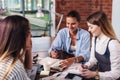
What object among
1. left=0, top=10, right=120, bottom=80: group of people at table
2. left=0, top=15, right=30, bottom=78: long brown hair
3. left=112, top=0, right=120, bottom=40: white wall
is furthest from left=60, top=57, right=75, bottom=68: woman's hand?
left=112, top=0, right=120, bottom=40: white wall

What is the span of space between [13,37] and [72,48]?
1.52 metres

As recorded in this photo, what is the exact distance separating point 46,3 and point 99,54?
2.42 meters

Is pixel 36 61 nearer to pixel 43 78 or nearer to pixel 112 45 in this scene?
pixel 43 78

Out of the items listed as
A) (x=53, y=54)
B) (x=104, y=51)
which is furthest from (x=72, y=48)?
(x=104, y=51)

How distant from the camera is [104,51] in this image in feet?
6.70

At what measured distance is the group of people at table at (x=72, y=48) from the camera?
1.35 meters

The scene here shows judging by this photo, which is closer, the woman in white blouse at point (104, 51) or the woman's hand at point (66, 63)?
the woman in white blouse at point (104, 51)

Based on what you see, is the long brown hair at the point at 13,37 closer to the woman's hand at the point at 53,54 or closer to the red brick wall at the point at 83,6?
the woman's hand at the point at 53,54

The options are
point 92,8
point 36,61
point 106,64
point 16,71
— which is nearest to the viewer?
point 16,71

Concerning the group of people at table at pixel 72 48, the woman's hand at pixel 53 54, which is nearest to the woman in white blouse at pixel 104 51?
the group of people at table at pixel 72 48

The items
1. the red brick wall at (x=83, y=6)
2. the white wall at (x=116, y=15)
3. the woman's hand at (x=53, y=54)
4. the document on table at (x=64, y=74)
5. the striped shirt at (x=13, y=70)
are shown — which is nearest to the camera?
the striped shirt at (x=13, y=70)

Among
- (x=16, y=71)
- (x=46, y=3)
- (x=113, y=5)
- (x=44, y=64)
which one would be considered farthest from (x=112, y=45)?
(x=46, y=3)

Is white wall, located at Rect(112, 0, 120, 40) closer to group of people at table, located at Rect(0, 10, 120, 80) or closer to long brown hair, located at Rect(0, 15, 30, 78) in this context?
group of people at table, located at Rect(0, 10, 120, 80)

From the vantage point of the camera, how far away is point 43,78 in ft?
6.09
